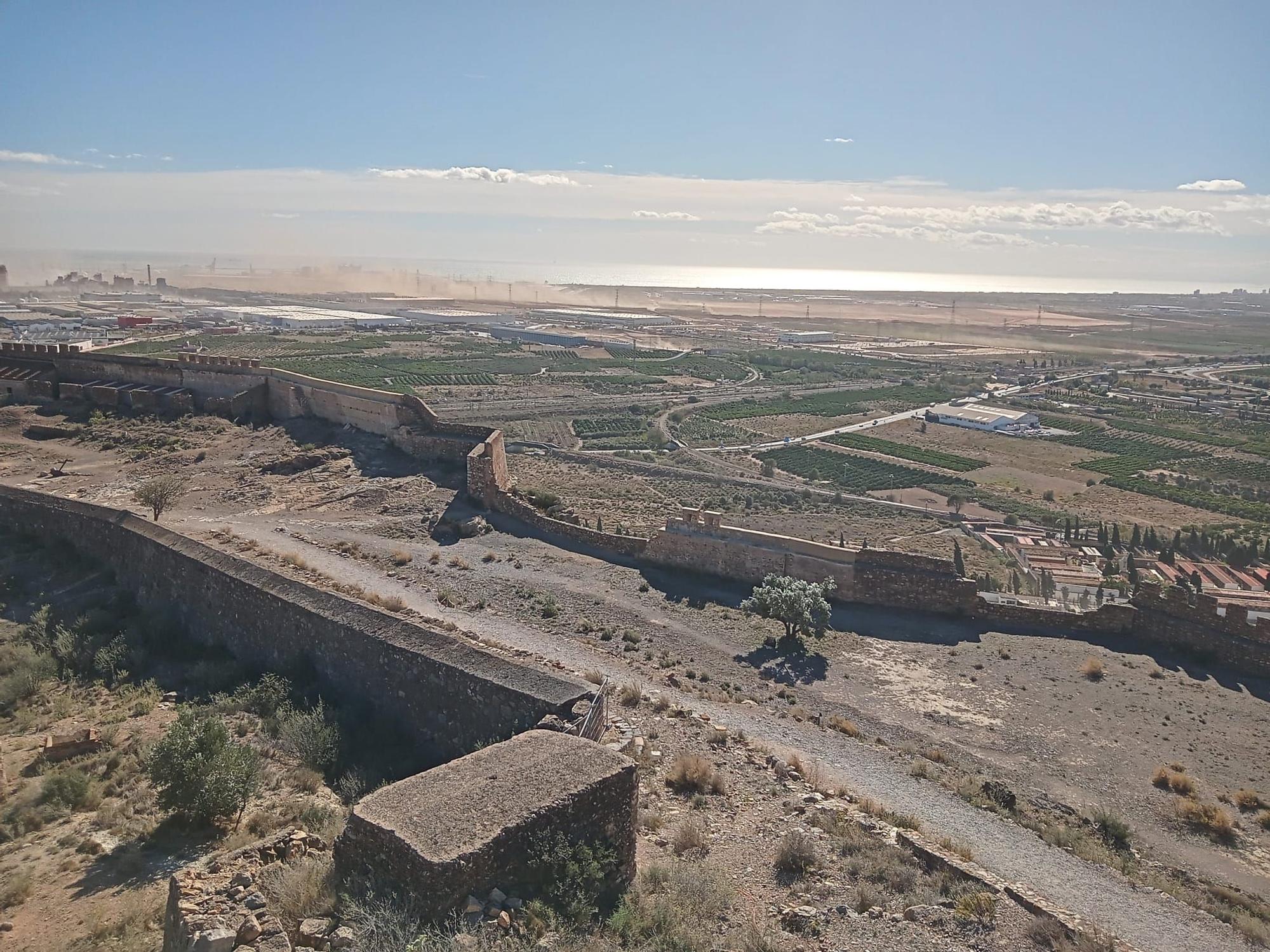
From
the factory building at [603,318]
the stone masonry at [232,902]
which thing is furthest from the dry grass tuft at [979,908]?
the factory building at [603,318]

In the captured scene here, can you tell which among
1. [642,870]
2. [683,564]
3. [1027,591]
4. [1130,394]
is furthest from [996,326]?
[642,870]

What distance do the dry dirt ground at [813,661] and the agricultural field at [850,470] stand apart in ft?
78.7

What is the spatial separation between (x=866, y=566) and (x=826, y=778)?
6244 mm

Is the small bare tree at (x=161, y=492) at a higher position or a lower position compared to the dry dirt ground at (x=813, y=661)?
higher

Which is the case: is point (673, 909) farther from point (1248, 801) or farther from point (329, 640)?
point (1248, 801)

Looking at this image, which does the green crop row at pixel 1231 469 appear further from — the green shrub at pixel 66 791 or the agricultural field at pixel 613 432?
the green shrub at pixel 66 791

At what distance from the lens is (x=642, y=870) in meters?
6.46

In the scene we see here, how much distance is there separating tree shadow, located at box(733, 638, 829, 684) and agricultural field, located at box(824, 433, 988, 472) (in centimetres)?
3241

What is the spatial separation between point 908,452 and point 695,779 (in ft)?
131

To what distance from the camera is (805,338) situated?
4309 inches

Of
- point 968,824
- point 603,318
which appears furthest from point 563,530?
point 603,318

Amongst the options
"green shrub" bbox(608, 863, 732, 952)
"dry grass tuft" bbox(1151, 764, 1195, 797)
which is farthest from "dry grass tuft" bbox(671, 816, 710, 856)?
"dry grass tuft" bbox(1151, 764, 1195, 797)

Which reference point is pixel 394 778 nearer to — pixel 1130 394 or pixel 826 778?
pixel 826 778

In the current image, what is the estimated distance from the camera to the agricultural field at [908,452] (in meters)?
43.3
